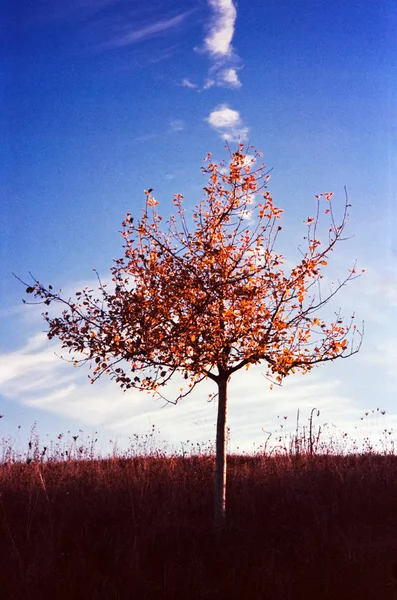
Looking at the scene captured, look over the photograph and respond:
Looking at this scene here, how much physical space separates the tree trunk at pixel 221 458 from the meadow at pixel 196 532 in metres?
0.36

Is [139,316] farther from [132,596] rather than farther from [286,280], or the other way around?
[132,596]

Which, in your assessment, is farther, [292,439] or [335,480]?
[292,439]

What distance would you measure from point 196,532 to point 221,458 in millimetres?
1627

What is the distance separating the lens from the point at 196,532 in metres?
11.1

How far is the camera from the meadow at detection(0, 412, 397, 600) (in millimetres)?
8906

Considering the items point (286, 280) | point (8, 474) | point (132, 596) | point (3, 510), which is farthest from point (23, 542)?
point (286, 280)

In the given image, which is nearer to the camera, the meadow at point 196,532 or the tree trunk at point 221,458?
the meadow at point 196,532

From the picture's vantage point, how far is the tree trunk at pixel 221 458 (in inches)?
424

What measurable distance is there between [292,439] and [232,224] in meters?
9.30

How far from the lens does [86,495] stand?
43.7 feet

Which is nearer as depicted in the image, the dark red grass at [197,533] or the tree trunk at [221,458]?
the dark red grass at [197,533]

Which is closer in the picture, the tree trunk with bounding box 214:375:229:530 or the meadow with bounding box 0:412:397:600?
the meadow with bounding box 0:412:397:600

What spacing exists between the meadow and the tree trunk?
0.36 metres

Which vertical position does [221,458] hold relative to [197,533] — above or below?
above
